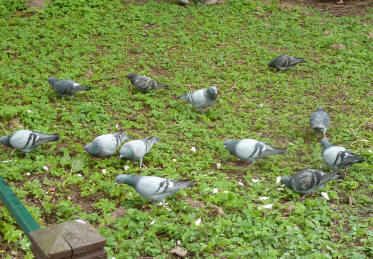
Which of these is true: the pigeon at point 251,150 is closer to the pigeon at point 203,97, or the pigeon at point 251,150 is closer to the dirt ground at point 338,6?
the pigeon at point 203,97

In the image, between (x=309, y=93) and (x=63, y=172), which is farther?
(x=309, y=93)

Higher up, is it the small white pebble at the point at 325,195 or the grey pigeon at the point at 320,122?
the small white pebble at the point at 325,195

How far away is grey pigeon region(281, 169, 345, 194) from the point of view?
5.78 m

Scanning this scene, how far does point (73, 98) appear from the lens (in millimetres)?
8578

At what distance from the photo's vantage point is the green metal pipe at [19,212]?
2771 mm

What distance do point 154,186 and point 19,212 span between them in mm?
2504

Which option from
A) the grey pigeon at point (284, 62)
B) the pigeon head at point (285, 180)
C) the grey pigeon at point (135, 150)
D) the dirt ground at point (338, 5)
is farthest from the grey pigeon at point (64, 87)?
the dirt ground at point (338, 5)

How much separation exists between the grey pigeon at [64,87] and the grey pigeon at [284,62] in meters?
4.96

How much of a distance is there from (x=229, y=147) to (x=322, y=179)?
1609mm

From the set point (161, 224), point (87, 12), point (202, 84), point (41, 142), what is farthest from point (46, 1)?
point (161, 224)

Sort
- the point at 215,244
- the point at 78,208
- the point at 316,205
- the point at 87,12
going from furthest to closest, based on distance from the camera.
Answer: the point at 87,12
the point at 316,205
the point at 78,208
the point at 215,244

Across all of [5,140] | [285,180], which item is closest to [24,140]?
[5,140]

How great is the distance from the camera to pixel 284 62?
1060 centimetres

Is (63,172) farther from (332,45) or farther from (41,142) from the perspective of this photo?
(332,45)
